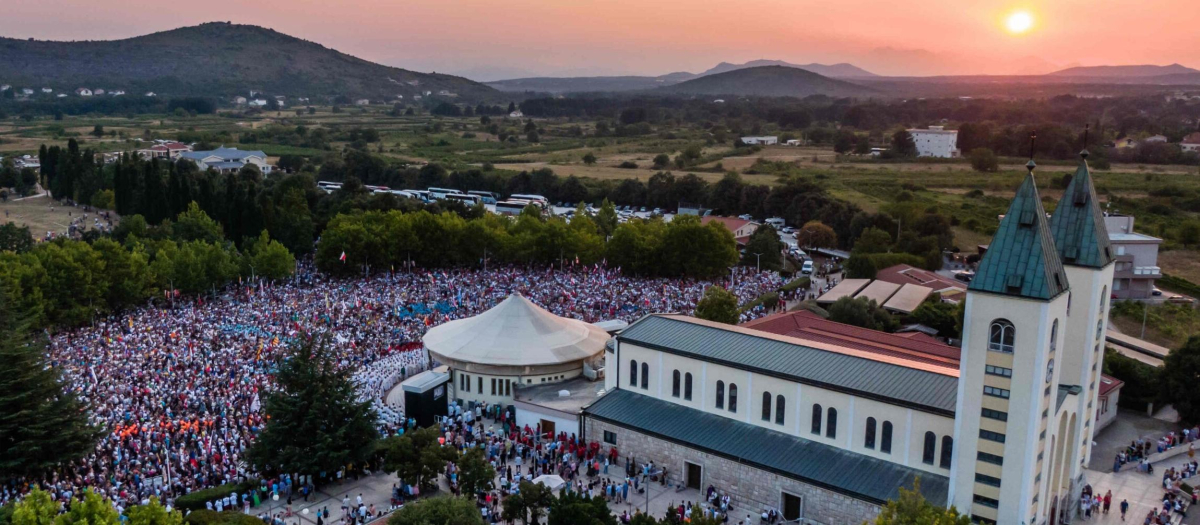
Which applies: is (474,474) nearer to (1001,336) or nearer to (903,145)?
(1001,336)

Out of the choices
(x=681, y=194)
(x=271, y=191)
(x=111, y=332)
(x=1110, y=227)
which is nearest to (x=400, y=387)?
(x=111, y=332)

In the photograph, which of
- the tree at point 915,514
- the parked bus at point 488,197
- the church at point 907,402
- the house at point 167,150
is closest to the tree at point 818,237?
the parked bus at point 488,197

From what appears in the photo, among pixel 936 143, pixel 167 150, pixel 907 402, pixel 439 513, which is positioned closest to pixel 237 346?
pixel 439 513

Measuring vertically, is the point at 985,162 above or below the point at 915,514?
above

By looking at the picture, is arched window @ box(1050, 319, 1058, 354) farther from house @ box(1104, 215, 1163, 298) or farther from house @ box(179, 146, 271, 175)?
house @ box(179, 146, 271, 175)

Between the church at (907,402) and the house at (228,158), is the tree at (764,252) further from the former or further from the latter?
the house at (228,158)

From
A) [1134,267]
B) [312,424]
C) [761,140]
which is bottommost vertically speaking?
[312,424]
